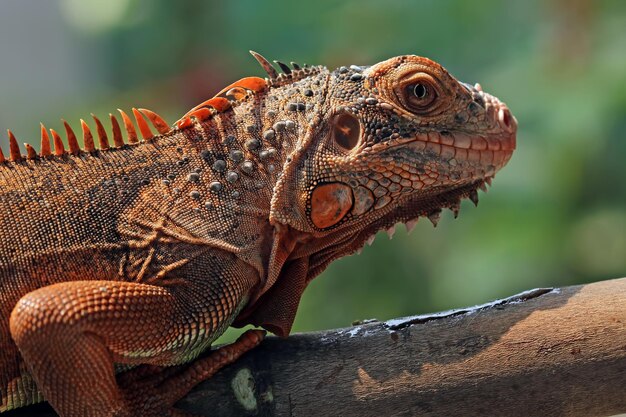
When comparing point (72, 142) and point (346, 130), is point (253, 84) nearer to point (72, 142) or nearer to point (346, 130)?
point (346, 130)

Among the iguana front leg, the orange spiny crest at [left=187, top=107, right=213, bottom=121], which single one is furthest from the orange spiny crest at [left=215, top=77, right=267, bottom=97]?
the iguana front leg

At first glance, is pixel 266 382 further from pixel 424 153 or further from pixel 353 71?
pixel 353 71

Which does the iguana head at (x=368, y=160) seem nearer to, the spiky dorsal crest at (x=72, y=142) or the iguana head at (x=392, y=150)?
the iguana head at (x=392, y=150)

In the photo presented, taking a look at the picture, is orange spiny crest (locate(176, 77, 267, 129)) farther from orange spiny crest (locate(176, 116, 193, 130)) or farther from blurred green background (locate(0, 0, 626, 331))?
blurred green background (locate(0, 0, 626, 331))

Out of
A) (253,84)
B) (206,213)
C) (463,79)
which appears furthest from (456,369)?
(463,79)

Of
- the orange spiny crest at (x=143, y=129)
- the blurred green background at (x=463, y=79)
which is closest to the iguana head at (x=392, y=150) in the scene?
the orange spiny crest at (x=143, y=129)

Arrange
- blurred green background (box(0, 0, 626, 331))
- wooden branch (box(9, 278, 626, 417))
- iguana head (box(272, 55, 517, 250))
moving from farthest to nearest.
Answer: blurred green background (box(0, 0, 626, 331)) → iguana head (box(272, 55, 517, 250)) → wooden branch (box(9, 278, 626, 417))
